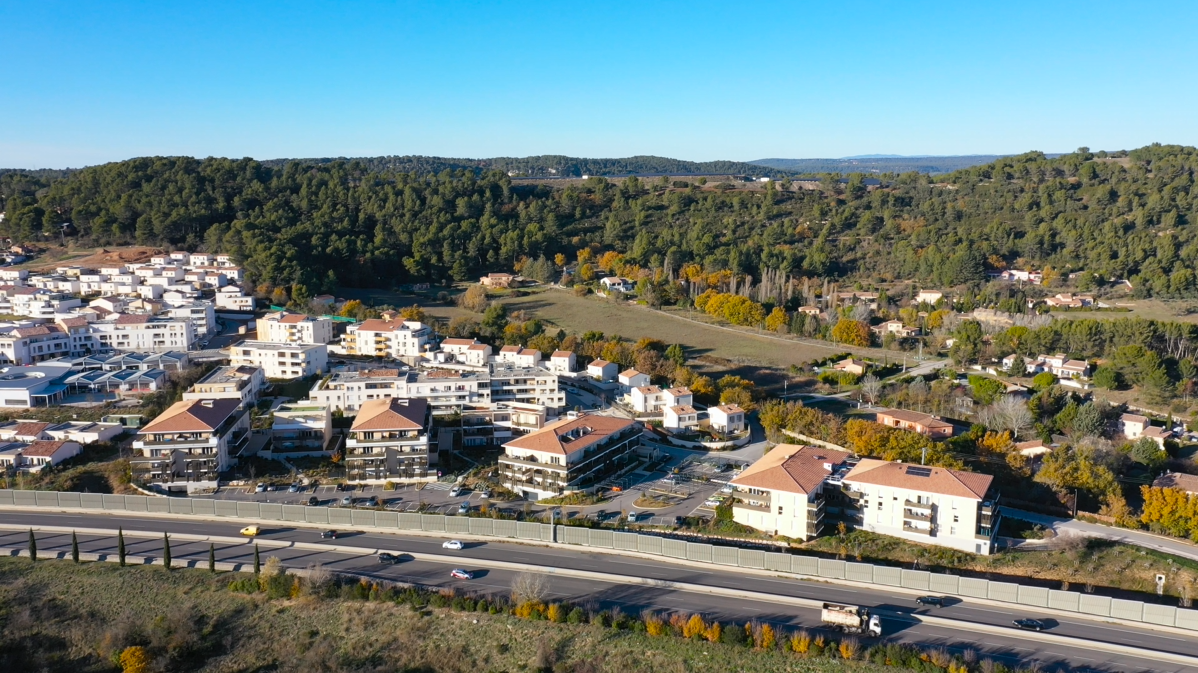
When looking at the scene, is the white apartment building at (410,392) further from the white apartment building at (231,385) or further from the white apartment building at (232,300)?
the white apartment building at (232,300)

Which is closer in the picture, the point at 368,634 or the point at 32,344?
the point at 368,634

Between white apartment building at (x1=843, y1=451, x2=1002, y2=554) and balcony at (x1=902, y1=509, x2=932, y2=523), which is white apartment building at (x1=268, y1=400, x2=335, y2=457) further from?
balcony at (x1=902, y1=509, x2=932, y2=523)

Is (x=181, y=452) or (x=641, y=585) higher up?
(x=181, y=452)

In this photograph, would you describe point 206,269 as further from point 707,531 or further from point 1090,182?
point 1090,182

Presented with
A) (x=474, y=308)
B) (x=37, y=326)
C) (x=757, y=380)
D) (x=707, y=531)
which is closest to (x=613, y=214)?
(x=474, y=308)

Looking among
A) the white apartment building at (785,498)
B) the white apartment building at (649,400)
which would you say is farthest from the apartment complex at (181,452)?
the white apartment building at (785,498)

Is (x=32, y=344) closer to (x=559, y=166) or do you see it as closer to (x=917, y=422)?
(x=917, y=422)

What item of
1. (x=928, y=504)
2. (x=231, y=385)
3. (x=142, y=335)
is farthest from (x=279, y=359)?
(x=928, y=504)
